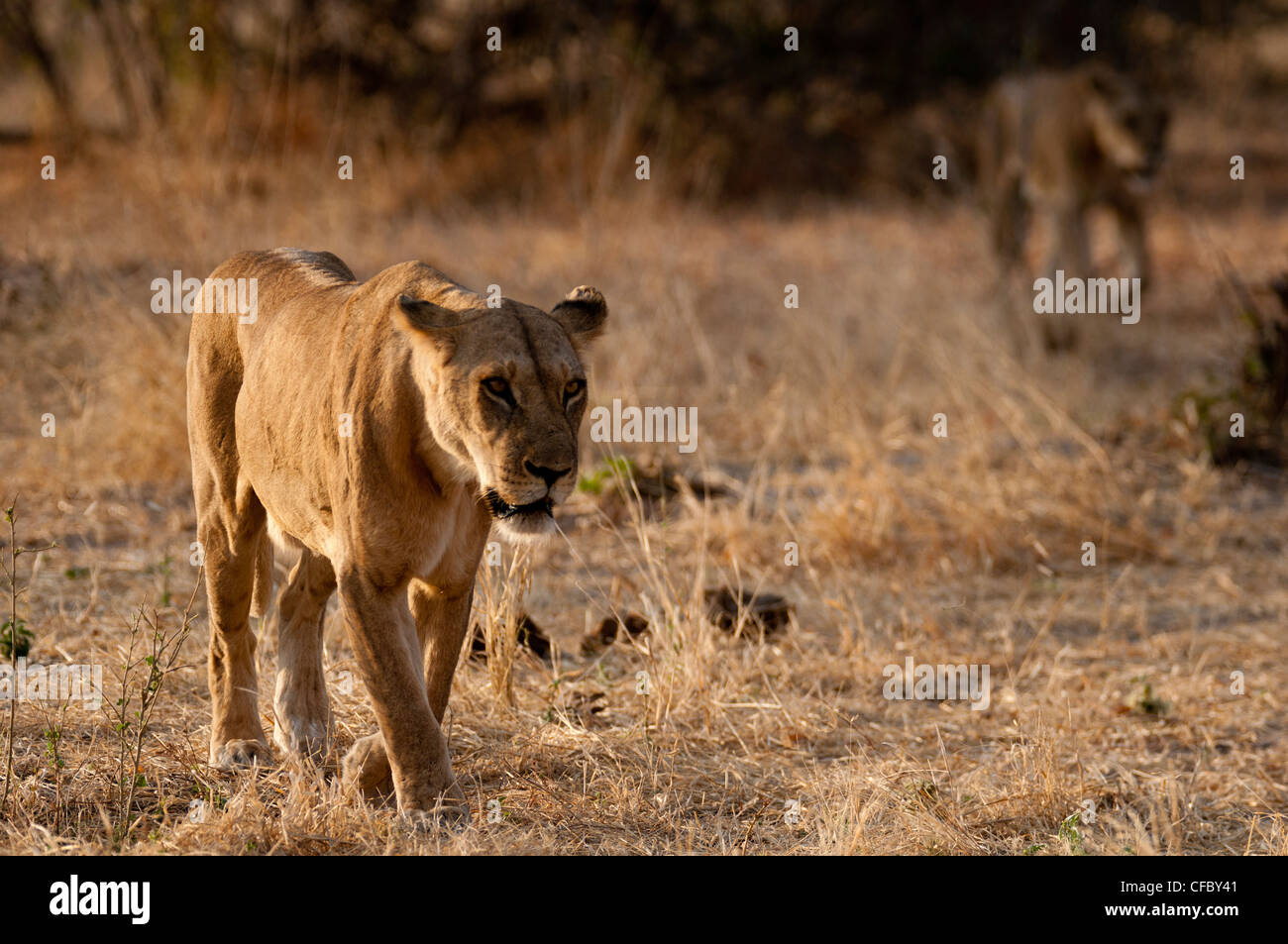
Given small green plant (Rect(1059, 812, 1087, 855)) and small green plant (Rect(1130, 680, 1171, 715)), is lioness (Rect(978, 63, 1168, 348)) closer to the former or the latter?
small green plant (Rect(1130, 680, 1171, 715))

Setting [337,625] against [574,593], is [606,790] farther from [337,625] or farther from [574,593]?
[574,593]

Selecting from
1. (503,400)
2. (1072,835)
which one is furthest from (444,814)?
(1072,835)

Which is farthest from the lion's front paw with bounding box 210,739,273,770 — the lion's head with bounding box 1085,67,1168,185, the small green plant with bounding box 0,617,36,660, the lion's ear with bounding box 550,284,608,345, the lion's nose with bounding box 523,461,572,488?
the lion's head with bounding box 1085,67,1168,185

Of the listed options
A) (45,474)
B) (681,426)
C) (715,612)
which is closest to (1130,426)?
(681,426)

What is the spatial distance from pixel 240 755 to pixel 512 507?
1.32m

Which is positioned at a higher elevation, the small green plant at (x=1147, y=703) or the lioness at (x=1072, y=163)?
the lioness at (x=1072, y=163)

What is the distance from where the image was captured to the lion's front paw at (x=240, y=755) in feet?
13.8

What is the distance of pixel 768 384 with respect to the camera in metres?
9.10

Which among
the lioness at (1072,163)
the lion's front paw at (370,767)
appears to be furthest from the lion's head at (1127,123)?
the lion's front paw at (370,767)

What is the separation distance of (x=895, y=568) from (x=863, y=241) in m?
6.71

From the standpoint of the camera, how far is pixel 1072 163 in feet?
35.9

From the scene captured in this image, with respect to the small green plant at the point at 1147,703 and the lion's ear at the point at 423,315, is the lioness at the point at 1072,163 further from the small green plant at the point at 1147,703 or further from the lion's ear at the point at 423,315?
the lion's ear at the point at 423,315

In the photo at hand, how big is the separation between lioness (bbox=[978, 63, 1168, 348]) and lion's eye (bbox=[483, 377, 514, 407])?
738cm

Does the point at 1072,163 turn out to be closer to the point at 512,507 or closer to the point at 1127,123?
the point at 1127,123
